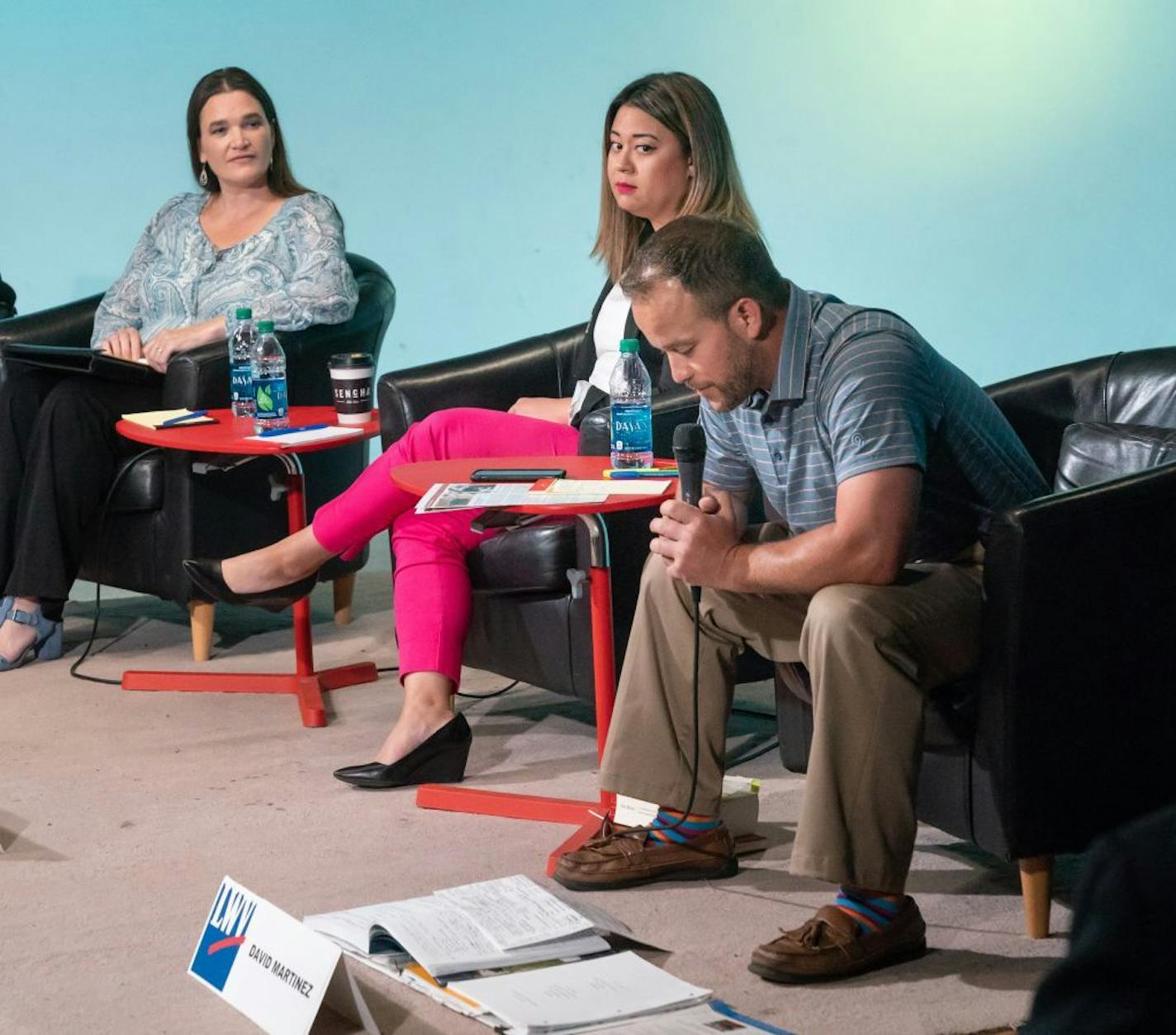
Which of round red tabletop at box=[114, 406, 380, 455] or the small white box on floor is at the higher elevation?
round red tabletop at box=[114, 406, 380, 455]

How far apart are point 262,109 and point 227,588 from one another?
1455 mm

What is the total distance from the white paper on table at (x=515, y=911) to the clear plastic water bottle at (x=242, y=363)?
172 centimetres

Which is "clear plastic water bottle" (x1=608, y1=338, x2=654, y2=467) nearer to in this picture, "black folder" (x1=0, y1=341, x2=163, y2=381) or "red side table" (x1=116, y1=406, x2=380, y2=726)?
"red side table" (x1=116, y1=406, x2=380, y2=726)

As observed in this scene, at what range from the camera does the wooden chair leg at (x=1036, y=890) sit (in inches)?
89.3

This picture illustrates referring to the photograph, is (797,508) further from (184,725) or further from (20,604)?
(20,604)

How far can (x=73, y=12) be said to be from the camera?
521 cm

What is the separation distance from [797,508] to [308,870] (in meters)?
0.94

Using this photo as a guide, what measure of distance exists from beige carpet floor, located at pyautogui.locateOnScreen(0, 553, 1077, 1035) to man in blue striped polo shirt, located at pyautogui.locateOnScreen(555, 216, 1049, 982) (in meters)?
0.09

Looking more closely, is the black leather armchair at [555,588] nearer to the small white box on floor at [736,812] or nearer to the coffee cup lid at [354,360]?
the small white box on floor at [736,812]

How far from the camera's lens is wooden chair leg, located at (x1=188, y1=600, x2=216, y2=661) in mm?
3945

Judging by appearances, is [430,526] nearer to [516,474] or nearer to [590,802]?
[516,474]

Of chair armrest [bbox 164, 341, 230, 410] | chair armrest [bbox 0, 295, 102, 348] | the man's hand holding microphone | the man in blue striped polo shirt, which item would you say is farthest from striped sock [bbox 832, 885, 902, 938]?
chair armrest [bbox 0, 295, 102, 348]

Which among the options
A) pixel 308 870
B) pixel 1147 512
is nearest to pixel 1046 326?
pixel 1147 512

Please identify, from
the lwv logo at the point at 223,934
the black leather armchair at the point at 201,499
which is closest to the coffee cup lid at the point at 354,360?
the black leather armchair at the point at 201,499
